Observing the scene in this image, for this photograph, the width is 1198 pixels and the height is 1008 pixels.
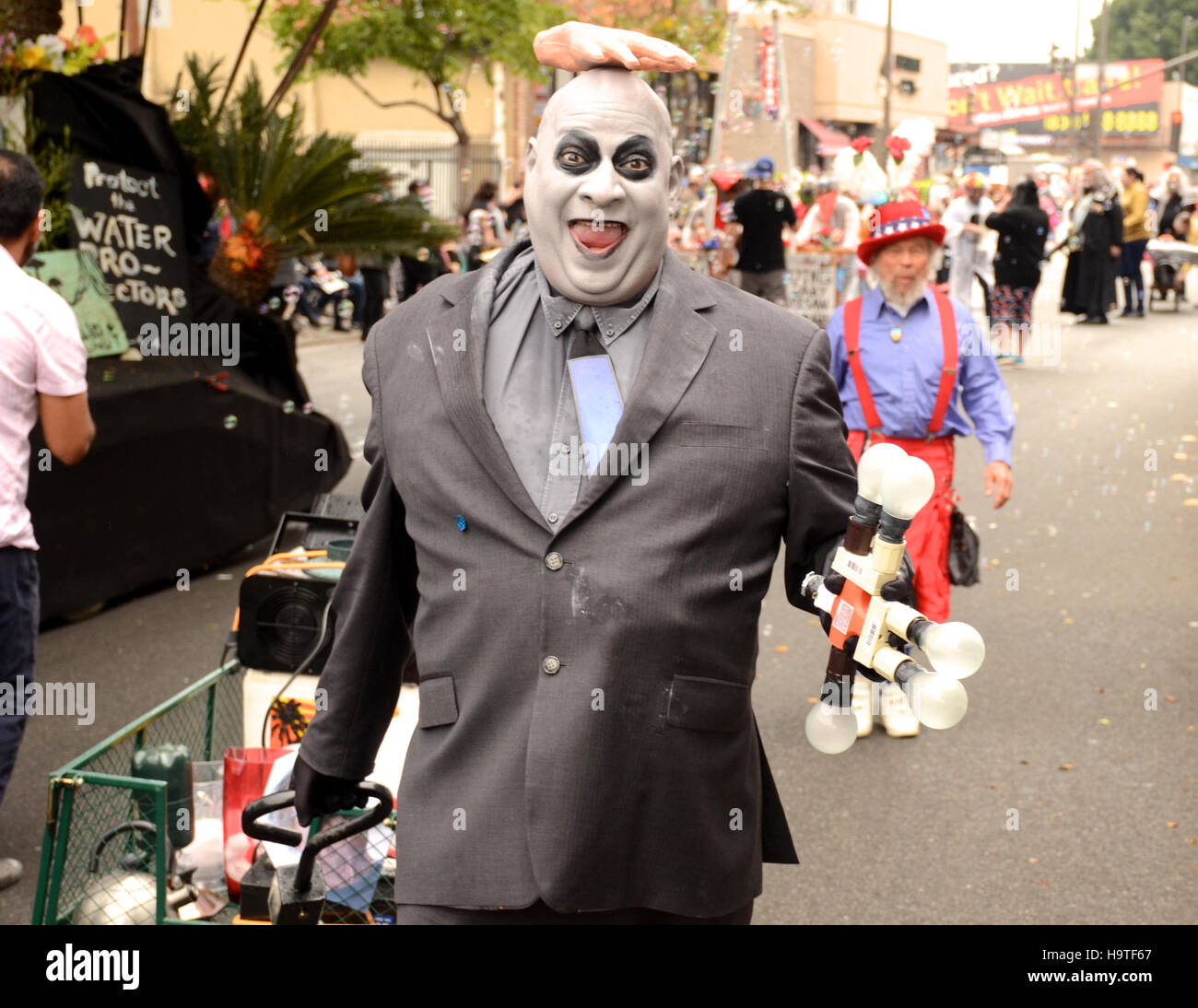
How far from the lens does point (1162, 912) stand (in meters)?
4.55

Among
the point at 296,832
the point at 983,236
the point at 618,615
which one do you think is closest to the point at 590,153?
the point at 618,615

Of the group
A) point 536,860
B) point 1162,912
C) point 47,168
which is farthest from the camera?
point 47,168

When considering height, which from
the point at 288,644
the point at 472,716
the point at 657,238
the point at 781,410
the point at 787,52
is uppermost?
the point at 787,52

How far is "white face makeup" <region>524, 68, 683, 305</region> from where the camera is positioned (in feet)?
8.26

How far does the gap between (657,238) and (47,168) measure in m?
5.65

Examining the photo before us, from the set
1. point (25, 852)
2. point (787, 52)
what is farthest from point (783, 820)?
point (787, 52)

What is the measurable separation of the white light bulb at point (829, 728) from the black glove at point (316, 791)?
901 millimetres

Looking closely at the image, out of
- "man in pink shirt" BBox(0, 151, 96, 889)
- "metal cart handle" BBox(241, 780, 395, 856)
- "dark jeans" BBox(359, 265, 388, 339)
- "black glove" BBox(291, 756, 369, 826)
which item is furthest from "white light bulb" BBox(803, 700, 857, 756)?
"dark jeans" BBox(359, 265, 388, 339)

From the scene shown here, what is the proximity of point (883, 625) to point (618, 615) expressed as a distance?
436 millimetres

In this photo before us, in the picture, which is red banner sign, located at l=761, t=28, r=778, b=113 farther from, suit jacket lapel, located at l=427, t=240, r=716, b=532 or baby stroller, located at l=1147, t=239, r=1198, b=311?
suit jacket lapel, located at l=427, t=240, r=716, b=532

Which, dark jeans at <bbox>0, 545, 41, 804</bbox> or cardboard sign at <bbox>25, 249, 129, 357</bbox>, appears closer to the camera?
dark jeans at <bbox>0, 545, 41, 804</bbox>

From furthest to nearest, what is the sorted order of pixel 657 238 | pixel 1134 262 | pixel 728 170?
1. pixel 1134 262
2. pixel 728 170
3. pixel 657 238

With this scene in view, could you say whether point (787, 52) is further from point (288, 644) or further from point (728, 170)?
point (288, 644)

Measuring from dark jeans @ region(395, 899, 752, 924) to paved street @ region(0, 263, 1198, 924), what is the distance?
7.24 ft
